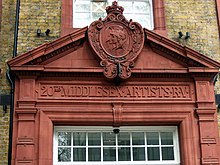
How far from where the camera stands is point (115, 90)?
9531 mm

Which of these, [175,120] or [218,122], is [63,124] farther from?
[218,122]

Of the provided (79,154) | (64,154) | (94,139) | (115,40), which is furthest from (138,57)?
(64,154)

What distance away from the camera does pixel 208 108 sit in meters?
9.50

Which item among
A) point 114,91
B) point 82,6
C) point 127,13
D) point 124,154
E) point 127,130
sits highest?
point 82,6

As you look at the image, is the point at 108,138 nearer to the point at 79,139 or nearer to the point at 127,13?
the point at 79,139

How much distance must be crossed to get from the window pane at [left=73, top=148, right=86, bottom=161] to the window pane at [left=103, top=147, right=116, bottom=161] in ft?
1.46

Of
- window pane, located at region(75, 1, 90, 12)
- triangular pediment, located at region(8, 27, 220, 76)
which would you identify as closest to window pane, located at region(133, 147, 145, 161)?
Result: triangular pediment, located at region(8, 27, 220, 76)

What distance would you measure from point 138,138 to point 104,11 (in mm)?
3236

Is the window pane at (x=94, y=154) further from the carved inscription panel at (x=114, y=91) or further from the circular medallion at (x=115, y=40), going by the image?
the circular medallion at (x=115, y=40)

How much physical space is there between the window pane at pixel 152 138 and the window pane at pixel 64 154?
1.73 m

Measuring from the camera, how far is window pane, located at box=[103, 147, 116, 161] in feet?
31.0

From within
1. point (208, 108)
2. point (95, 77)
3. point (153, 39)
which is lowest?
point (208, 108)

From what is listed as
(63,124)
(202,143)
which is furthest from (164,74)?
(63,124)

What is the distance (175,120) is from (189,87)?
0.82 m
